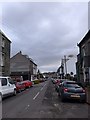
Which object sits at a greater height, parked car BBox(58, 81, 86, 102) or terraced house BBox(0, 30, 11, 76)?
terraced house BBox(0, 30, 11, 76)

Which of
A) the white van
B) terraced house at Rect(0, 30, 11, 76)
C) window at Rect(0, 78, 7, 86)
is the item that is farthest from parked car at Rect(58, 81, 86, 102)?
terraced house at Rect(0, 30, 11, 76)

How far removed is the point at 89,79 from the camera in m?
36.1

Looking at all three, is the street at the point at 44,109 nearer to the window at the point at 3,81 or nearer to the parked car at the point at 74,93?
the parked car at the point at 74,93

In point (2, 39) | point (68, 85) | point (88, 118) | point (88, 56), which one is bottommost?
point (88, 118)

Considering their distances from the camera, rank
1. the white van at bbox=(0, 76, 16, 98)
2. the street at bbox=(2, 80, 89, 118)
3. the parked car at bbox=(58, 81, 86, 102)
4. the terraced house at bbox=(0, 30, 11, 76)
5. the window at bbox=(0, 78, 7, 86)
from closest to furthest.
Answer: the street at bbox=(2, 80, 89, 118) → the parked car at bbox=(58, 81, 86, 102) → the white van at bbox=(0, 76, 16, 98) → the window at bbox=(0, 78, 7, 86) → the terraced house at bbox=(0, 30, 11, 76)

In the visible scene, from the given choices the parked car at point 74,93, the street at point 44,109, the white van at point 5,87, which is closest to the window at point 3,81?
the white van at point 5,87

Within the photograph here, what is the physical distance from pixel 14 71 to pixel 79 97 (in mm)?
73623

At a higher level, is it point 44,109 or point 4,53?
point 4,53

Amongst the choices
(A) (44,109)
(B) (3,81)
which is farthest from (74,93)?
(B) (3,81)

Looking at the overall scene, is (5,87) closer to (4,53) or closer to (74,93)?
(74,93)

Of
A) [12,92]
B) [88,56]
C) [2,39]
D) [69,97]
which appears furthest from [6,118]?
[2,39]

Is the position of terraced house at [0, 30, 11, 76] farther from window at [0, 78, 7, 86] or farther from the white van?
window at [0, 78, 7, 86]

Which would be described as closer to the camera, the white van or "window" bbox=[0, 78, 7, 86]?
the white van

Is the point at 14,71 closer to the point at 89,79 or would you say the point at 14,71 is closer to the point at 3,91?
the point at 89,79
